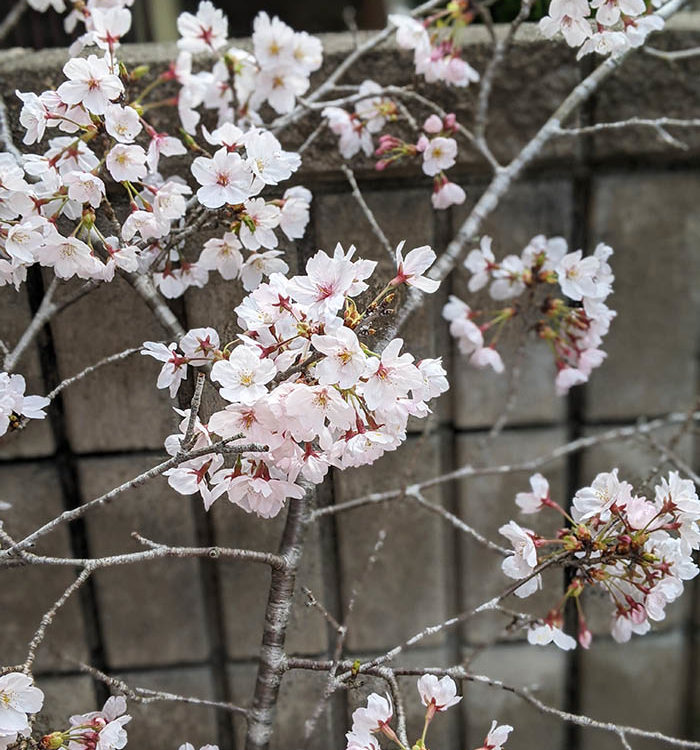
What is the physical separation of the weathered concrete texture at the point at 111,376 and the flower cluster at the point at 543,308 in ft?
1.35

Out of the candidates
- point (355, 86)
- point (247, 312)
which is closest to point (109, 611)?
point (247, 312)

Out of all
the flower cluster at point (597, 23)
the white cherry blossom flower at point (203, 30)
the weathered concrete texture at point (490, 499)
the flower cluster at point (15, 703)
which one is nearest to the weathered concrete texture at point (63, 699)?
the flower cluster at point (15, 703)

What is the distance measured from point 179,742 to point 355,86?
946 mm

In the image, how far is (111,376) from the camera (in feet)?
3.26

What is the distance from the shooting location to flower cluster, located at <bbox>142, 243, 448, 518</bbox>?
0.65m

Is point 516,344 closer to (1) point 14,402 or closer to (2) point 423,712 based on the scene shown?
(2) point 423,712

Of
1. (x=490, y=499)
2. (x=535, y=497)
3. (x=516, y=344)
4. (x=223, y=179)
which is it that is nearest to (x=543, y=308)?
(x=516, y=344)

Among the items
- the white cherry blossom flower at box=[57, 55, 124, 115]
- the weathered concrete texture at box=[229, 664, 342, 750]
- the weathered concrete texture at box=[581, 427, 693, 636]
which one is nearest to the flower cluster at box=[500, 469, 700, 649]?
the weathered concrete texture at box=[229, 664, 342, 750]

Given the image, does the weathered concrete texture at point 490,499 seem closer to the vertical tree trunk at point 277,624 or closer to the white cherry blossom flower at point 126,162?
the vertical tree trunk at point 277,624

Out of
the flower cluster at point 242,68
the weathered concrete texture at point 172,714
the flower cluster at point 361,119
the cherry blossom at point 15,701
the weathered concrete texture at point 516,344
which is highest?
the flower cluster at point 242,68

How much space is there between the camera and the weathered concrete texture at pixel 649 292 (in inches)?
46.6

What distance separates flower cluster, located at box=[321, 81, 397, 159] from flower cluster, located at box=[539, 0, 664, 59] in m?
0.23

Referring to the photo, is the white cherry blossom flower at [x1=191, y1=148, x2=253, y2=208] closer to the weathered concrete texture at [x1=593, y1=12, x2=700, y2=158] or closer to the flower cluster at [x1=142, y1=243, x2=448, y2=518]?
the flower cluster at [x1=142, y1=243, x2=448, y2=518]

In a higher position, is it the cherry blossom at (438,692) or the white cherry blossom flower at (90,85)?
the white cherry blossom flower at (90,85)
